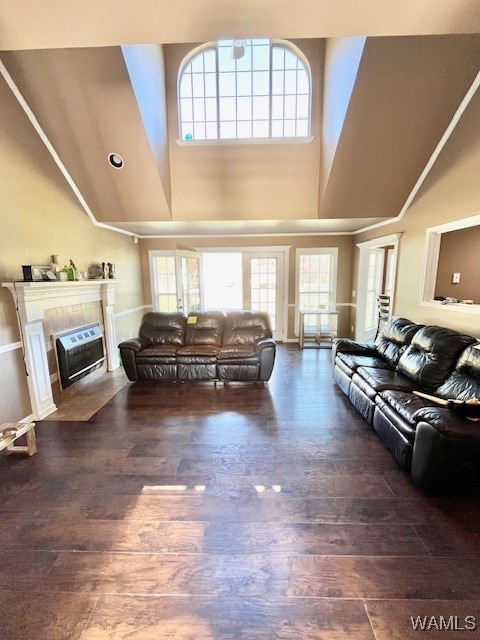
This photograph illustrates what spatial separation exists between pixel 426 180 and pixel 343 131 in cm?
133

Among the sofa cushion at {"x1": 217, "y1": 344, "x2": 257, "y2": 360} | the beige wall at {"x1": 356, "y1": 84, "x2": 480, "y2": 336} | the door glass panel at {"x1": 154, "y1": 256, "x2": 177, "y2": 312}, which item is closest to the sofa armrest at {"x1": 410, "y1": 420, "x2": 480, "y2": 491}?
the beige wall at {"x1": 356, "y1": 84, "x2": 480, "y2": 336}

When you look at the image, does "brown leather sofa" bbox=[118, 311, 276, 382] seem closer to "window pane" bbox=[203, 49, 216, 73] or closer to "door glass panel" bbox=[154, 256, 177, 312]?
"door glass panel" bbox=[154, 256, 177, 312]

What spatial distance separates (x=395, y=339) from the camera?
3.47m

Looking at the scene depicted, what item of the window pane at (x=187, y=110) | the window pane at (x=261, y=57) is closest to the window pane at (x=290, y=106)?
the window pane at (x=261, y=57)

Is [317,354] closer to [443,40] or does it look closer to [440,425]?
[440,425]

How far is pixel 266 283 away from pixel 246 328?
2.24m

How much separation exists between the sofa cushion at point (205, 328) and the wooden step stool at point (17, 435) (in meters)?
2.25

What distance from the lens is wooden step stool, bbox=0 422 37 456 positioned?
223cm

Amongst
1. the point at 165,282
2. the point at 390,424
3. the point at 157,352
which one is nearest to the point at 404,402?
the point at 390,424

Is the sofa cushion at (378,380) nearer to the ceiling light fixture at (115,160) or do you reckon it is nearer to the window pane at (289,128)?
the window pane at (289,128)

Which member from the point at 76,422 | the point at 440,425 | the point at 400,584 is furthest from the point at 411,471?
the point at 76,422

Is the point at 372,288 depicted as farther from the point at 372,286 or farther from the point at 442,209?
the point at 442,209

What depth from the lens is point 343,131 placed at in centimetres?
324

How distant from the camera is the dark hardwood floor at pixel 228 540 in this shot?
1.27 metres
